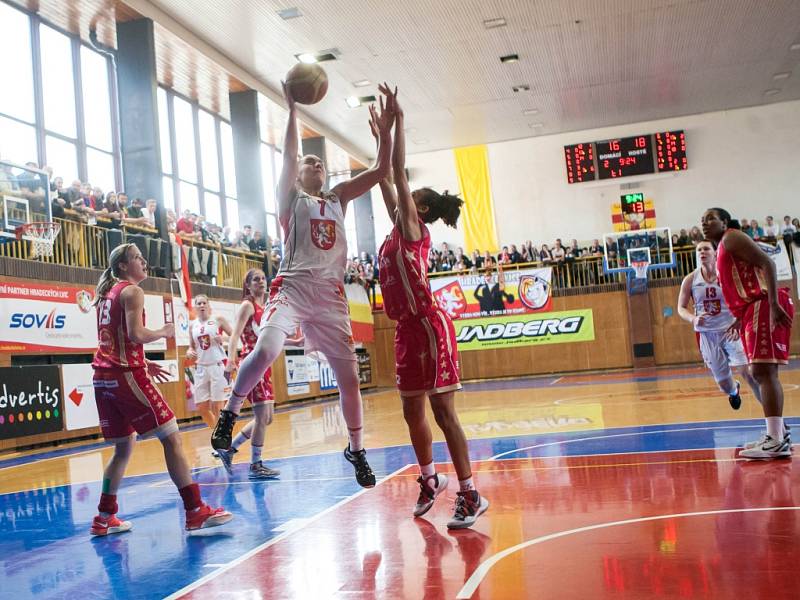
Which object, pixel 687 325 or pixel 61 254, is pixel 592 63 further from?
pixel 61 254

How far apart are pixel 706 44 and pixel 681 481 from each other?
17394 mm

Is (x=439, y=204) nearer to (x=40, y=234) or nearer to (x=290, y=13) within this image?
(x=40, y=234)

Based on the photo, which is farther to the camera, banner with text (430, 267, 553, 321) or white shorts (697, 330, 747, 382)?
banner with text (430, 267, 553, 321)

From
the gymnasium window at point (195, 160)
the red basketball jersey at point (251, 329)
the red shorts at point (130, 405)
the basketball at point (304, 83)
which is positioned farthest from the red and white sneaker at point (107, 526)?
the gymnasium window at point (195, 160)

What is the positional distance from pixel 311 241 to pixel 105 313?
139cm

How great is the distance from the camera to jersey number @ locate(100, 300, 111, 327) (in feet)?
15.5

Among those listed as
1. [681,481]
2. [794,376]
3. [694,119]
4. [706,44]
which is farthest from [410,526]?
[694,119]

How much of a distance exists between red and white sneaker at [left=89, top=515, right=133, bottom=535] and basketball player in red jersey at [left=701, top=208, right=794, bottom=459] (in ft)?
13.5

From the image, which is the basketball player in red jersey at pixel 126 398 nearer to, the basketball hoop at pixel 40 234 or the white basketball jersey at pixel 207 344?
the white basketball jersey at pixel 207 344

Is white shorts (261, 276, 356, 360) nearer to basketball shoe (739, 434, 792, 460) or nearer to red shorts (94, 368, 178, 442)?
red shorts (94, 368, 178, 442)

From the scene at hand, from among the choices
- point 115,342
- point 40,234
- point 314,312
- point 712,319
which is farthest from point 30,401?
point 712,319

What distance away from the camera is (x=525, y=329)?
77.4ft

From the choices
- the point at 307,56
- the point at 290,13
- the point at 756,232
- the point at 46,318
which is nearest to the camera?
the point at 46,318

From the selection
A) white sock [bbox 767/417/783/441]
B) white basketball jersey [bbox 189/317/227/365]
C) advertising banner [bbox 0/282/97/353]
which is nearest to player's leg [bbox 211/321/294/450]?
white sock [bbox 767/417/783/441]
